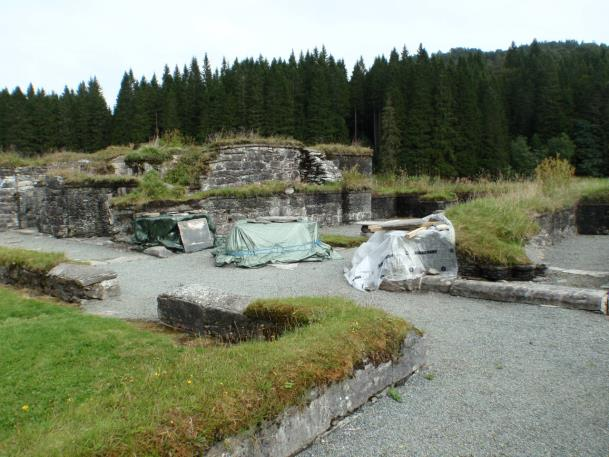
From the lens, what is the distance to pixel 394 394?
3912mm

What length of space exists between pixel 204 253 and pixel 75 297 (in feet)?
15.3

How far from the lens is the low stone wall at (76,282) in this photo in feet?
25.3

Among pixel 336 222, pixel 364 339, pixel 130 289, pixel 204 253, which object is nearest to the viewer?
pixel 364 339

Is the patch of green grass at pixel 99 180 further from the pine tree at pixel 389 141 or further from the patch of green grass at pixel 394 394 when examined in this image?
the pine tree at pixel 389 141

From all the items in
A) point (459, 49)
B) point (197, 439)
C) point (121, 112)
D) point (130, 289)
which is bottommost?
point (130, 289)

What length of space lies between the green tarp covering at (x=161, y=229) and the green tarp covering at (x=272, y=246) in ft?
7.46

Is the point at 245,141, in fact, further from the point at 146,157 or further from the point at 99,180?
the point at 99,180

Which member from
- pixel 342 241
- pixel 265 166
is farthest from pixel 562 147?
pixel 342 241

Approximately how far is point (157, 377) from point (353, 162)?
1887cm

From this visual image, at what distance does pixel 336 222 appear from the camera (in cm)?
1834

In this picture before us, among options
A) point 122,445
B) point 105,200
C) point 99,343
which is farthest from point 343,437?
point 105,200

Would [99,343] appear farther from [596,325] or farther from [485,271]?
[485,271]

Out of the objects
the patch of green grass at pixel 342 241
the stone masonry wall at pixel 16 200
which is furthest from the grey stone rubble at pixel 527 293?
the stone masonry wall at pixel 16 200

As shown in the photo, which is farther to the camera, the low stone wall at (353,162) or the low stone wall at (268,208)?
the low stone wall at (353,162)
